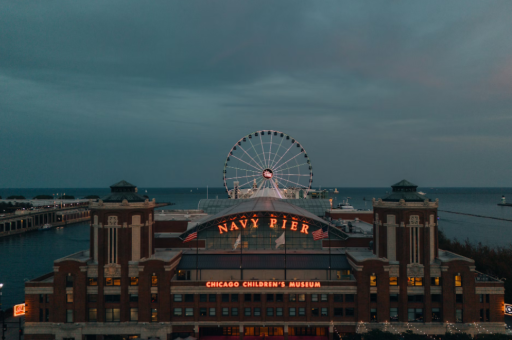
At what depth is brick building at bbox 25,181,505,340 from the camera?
191 feet

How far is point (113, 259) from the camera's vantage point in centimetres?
5991

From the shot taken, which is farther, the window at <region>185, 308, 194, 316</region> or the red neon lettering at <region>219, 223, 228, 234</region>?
the red neon lettering at <region>219, 223, 228, 234</region>

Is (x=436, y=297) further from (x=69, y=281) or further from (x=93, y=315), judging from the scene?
(x=69, y=281)

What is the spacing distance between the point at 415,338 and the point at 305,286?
1716 cm

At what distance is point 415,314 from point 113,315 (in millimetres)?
48381

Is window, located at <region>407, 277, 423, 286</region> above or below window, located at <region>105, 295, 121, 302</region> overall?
above

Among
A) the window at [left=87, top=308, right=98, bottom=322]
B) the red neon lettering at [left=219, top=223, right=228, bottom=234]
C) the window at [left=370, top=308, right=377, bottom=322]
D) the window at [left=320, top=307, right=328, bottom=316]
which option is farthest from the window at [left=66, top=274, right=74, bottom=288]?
the window at [left=370, top=308, right=377, bottom=322]

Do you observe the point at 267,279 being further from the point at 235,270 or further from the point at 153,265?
the point at 153,265

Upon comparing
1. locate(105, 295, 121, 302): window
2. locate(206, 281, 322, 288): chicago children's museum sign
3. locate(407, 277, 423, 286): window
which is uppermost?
locate(407, 277, 423, 286): window

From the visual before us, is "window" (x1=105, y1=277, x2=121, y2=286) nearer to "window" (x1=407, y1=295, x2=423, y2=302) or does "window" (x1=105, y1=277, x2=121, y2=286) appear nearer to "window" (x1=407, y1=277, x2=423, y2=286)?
"window" (x1=407, y1=277, x2=423, y2=286)

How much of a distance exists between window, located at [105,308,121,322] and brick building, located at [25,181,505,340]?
0.53 ft

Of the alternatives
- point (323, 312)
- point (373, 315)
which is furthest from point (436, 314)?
point (323, 312)

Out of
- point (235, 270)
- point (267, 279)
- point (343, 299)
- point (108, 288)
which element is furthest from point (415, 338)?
point (108, 288)

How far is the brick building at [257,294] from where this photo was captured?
58.2 meters
